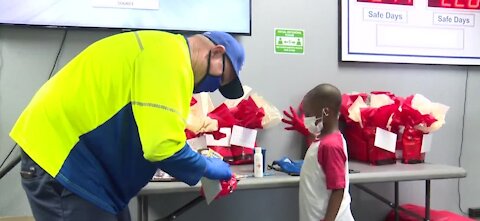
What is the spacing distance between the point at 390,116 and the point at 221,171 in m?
1.43

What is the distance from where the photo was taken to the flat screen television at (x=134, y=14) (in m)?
2.31

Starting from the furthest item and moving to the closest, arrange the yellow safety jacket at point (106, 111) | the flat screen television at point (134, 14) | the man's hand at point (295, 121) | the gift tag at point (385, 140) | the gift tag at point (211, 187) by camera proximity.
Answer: the man's hand at point (295, 121), the gift tag at point (385, 140), the flat screen television at point (134, 14), the gift tag at point (211, 187), the yellow safety jacket at point (106, 111)

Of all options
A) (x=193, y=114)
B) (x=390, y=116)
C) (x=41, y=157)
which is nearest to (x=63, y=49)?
(x=193, y=114)

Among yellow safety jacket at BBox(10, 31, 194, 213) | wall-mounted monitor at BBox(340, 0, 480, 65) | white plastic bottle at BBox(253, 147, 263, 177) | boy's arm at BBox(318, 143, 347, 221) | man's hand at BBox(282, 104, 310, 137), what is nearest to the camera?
yellow safety jacket at BBox(10, 31, 194, 213)

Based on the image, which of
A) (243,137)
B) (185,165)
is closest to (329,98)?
(243,137)

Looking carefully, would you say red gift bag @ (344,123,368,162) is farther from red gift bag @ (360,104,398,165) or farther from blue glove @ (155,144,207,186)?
blue glove @ (155,144,207,186)

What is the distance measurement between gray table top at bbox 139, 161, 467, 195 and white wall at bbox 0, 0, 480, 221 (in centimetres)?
45

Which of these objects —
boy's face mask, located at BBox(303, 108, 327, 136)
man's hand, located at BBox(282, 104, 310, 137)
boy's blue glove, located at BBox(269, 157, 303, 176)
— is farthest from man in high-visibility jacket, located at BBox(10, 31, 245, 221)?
man's hand, located at BBox(282, 104, 310, 137)

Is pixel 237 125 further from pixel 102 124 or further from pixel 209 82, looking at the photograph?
pixel 102 124

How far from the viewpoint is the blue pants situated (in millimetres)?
1235

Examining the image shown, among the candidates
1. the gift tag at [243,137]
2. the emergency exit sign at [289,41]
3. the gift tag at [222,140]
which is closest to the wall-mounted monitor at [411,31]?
the emergency exit sign at [289,41]

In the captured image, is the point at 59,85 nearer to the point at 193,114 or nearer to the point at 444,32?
the point at 193,114

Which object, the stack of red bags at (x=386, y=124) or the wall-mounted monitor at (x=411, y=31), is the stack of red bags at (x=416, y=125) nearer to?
the stack of red bags at (x=386, y=124)

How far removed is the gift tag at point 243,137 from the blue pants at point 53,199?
122 centimetres
